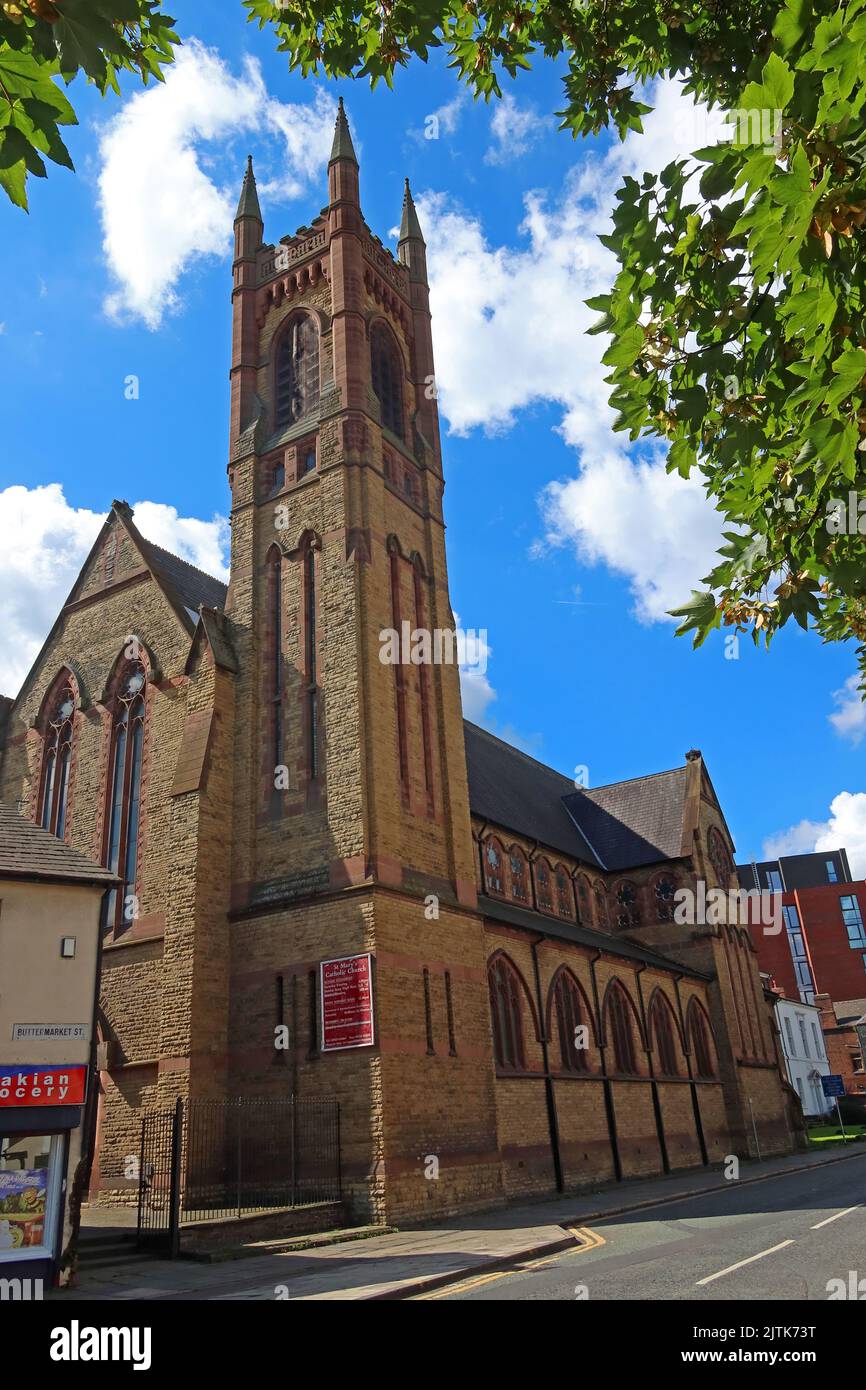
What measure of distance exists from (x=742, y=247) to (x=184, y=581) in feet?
88.3

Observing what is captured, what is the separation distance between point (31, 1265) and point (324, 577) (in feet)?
54.1

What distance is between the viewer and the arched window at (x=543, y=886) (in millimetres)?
36438

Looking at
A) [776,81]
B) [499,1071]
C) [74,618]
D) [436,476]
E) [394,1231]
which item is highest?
[436,476]

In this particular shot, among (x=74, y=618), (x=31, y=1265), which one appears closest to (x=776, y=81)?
(x=31, y=1265)

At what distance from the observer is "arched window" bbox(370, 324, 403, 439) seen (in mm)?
29891

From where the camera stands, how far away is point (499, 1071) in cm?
2450

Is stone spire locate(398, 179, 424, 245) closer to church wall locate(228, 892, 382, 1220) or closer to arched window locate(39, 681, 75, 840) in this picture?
arched window locate(39, 681, 75, 840)

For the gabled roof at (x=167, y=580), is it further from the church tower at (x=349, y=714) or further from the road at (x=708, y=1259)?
the road at (x=708, y=1259)

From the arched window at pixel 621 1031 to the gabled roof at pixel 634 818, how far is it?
9702mm

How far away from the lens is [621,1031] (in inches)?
1309

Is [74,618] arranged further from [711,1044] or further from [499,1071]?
[711,1044]

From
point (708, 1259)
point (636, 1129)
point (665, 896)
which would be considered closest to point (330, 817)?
point (708, 1259)

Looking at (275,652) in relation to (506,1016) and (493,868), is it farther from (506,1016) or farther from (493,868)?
(493,868)

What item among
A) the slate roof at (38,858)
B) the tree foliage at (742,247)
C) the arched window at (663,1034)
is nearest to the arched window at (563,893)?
the arched window at (663,1034)
